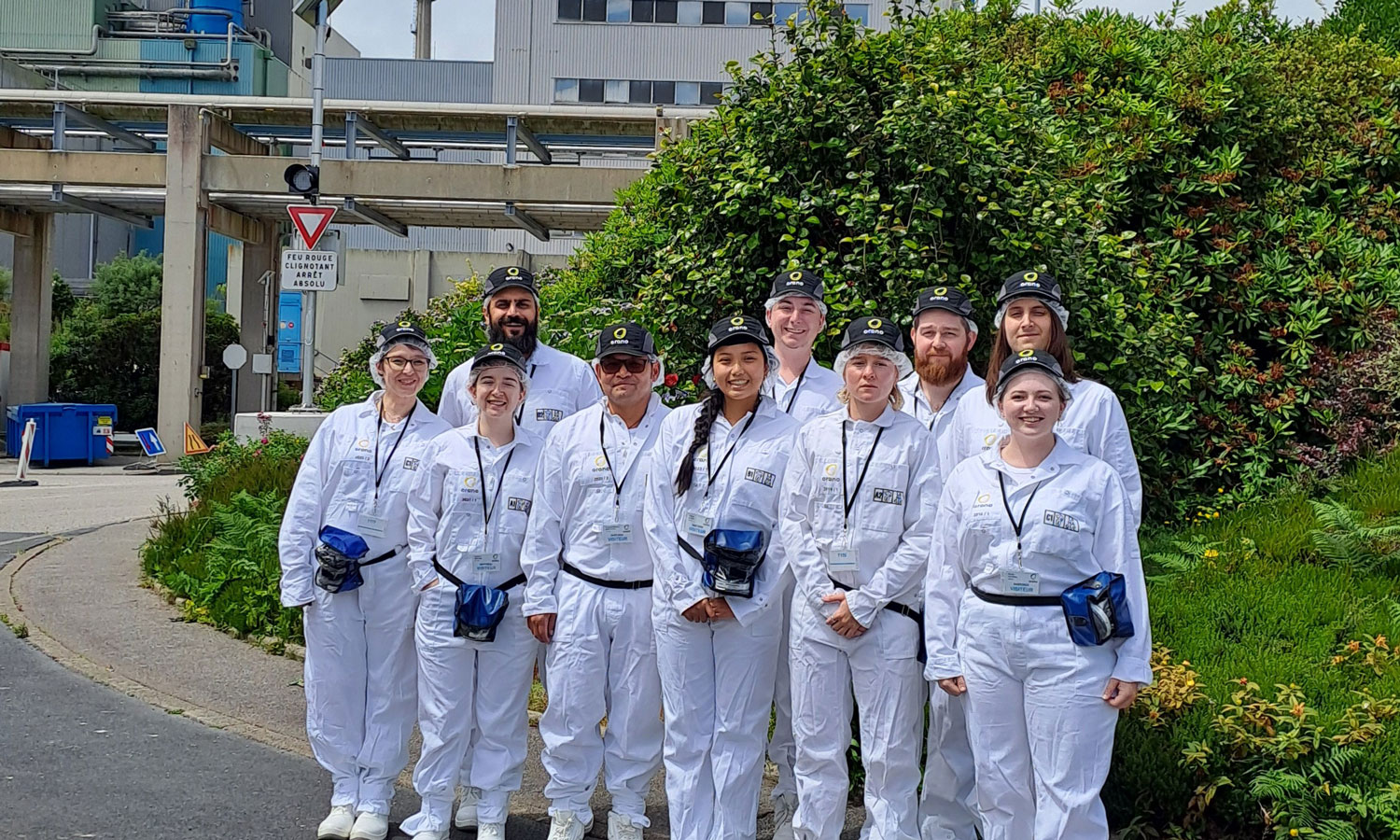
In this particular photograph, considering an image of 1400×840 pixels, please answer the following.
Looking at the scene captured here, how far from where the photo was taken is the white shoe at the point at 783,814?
5.53m

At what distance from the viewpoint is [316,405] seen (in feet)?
47.0

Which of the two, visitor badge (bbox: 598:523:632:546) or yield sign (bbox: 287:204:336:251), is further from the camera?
yield sign (bbox: 287:204:336:251)

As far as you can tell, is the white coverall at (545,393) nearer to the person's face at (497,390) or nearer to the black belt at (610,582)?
the person's face at (497,390)

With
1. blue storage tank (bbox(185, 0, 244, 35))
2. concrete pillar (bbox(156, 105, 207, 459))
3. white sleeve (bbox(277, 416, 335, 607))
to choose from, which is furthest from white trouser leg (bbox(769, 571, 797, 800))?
blue storage tank (bbox(185, 0, 244, 35))

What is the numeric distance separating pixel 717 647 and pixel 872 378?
121 centimetres

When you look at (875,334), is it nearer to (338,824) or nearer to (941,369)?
(941,369)

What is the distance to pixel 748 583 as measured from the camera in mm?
5176

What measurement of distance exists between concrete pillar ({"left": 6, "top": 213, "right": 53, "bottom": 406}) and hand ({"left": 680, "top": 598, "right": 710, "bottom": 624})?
29.8m

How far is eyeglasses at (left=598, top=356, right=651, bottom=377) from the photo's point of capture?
221 inches

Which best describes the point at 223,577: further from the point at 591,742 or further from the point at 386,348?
the point at 591,742

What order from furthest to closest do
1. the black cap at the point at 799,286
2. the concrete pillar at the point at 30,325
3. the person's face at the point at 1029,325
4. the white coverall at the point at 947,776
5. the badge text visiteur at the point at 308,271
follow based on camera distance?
the concrete pillar at the point at 30,325 < the badge text visiteur at the point at 308,271 < the black cap at the point at 799,286 < the person's face at the point at 1029,325 < the white coverall at the point at 947,776

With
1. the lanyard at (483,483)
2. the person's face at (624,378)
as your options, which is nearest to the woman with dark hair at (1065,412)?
the person's face at (624,378)

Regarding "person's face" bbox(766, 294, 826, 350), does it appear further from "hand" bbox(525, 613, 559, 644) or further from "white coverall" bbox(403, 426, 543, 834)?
"hand" bbox(525, 613, 559, 644)

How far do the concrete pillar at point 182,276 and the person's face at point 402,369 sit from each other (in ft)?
70.3
